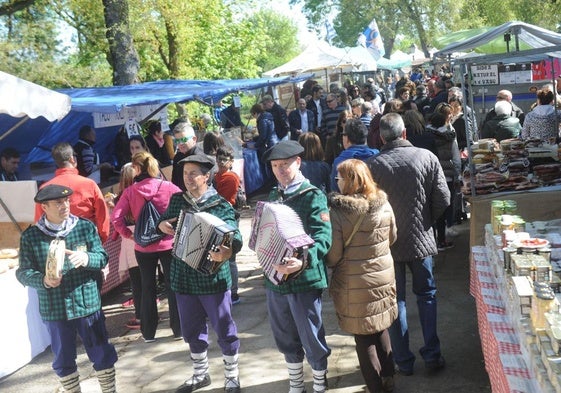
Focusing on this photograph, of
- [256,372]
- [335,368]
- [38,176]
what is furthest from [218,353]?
[38,176]

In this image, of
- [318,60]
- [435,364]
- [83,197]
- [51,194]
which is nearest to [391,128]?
[435,364]

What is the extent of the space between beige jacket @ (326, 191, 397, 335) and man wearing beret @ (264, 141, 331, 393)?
10 cm

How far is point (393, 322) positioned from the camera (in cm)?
517

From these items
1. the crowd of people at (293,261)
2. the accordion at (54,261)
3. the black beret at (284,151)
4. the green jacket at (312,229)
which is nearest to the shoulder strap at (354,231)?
the crowd of people at (293,261)

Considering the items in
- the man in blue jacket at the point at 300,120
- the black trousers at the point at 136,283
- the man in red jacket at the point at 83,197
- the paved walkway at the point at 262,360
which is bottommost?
the paved walkway at the point at 262,360

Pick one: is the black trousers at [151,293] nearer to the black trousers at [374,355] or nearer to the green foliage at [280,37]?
the black trousers at [374,355]

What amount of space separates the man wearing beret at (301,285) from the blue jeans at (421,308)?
0.80 meters

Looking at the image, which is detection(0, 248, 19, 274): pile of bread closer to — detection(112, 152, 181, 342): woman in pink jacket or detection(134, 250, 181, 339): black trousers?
detection(112, 152, 181, 342): woman in pink jacket

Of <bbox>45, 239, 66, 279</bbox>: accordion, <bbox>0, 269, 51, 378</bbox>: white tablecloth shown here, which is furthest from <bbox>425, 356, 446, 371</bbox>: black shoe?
<bbox>0, 269, 51, 378</bbox>: white tablecloth

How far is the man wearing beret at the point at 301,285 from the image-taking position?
465 centimetres

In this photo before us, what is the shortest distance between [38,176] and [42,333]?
477 centimetres

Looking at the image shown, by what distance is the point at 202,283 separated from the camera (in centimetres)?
520

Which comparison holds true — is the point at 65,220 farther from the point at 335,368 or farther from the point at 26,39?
the point at 26,39

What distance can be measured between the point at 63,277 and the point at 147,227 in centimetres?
133
